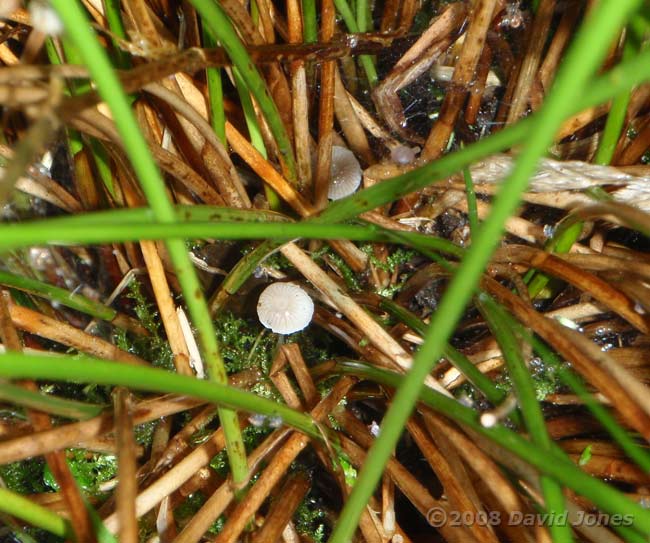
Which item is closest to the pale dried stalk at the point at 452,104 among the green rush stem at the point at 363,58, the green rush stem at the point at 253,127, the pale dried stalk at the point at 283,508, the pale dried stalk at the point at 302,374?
the green rush stem at the point at 363,58

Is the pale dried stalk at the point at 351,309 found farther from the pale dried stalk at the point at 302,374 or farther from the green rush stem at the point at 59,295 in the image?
the green rush stem at the point at 59,295

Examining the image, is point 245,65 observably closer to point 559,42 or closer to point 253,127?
point 253,127

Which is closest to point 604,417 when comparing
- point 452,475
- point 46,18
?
point 452,475

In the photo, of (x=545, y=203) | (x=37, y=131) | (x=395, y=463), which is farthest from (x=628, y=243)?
(x=37, y=131)

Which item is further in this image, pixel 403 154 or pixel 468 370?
pixel 403 154

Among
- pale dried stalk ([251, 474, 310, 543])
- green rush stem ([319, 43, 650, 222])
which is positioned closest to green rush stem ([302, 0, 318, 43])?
green rush stem ([319, 43, 650, 222])

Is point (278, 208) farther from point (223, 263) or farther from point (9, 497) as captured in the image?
point (9, 497)
